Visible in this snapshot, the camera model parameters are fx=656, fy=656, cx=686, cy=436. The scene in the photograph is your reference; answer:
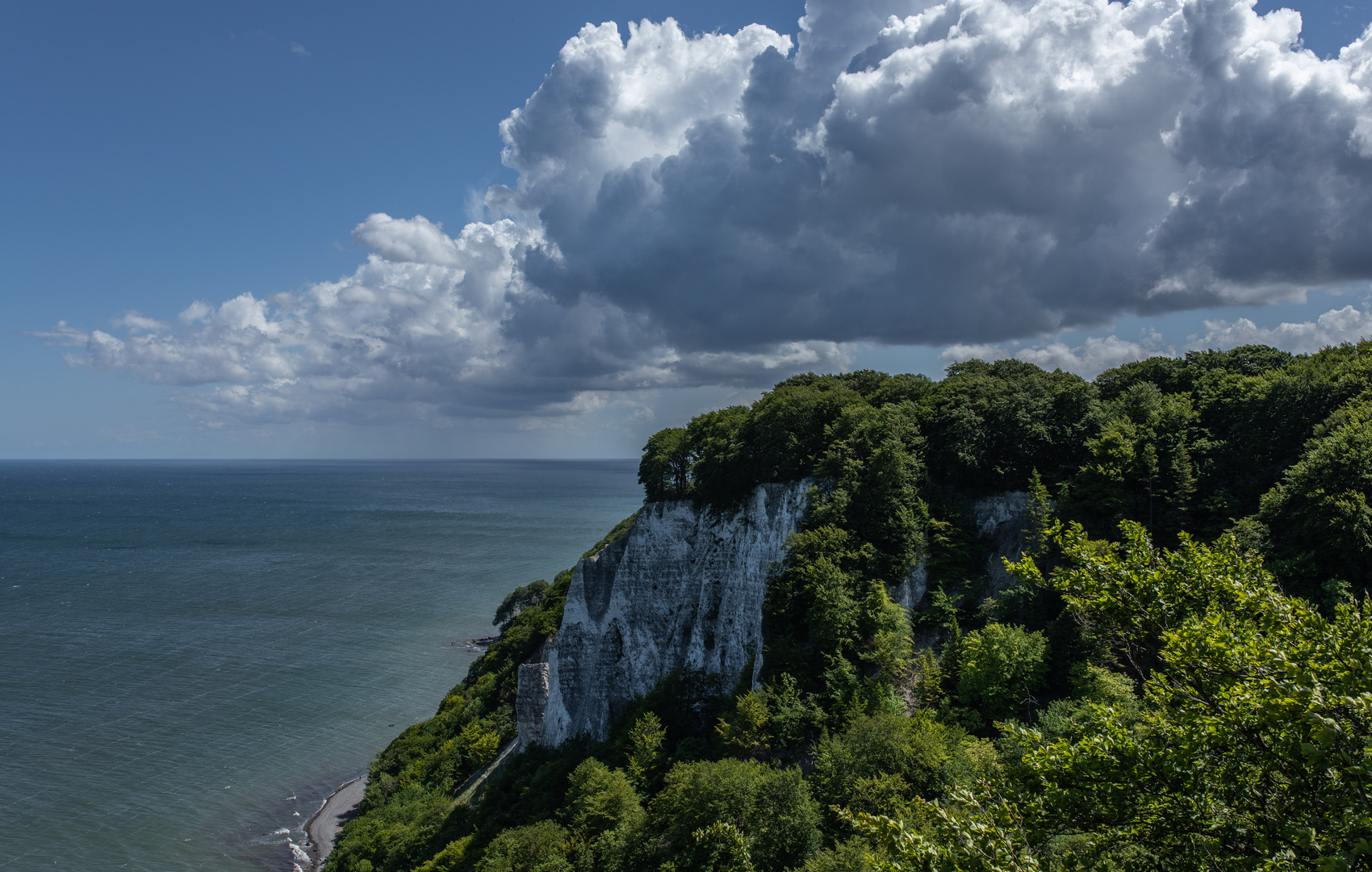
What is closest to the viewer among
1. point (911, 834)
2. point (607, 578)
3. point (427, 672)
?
point (911, 834)

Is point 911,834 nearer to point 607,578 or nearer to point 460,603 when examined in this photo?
point 607,578

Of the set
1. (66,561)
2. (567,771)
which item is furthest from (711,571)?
(66,561)

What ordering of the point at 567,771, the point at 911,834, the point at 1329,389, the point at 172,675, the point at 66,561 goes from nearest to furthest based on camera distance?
the point at 911,834, the point at 1329,389, the point at 567,771, the point at 172,675, the point at 66,561

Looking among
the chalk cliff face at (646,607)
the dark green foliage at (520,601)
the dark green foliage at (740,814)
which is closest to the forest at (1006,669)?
the dark green foliage at (740,814)

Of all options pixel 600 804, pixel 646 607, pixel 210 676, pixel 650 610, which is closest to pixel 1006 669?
pixel 600 804

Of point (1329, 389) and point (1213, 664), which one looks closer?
point (1213, 664)

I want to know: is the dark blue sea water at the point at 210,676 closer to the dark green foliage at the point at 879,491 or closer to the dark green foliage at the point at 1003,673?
the dark green foliage at the point at 879,491

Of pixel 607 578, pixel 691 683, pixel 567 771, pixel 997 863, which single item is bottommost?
pixel 567 771
